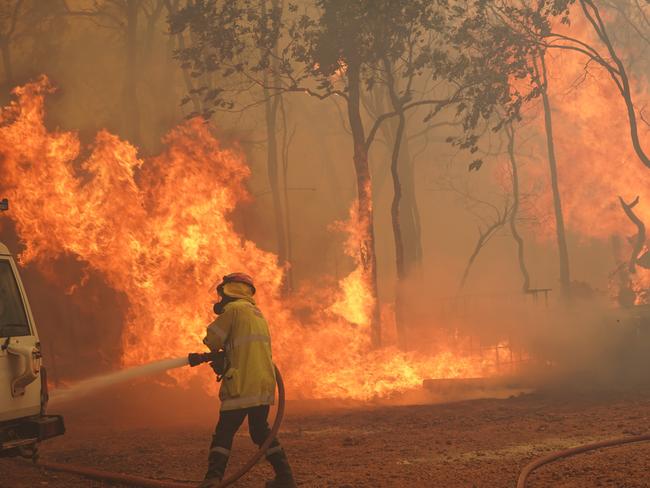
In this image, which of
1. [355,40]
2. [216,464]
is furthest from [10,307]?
[355,40]

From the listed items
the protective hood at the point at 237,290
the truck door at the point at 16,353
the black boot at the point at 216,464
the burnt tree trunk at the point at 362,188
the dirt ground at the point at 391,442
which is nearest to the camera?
the truck door at the point at 16,353

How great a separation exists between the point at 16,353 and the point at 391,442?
4.94 meters

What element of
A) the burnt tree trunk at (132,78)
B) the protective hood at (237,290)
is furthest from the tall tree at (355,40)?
the protective hood at (237,290)

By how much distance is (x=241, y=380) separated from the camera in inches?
262

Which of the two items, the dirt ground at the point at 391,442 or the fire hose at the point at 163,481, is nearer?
the fire hose at the point at 163,481

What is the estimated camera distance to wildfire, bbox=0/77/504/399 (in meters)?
15.3

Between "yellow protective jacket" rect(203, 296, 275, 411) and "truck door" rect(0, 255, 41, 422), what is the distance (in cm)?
146

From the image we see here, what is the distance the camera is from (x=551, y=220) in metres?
40.3

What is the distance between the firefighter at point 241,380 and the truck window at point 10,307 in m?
1.59

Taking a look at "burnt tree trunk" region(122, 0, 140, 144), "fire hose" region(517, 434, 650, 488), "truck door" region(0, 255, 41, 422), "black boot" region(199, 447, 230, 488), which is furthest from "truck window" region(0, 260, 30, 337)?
"burnt tree trunk" region(122, 0, 140, 144)

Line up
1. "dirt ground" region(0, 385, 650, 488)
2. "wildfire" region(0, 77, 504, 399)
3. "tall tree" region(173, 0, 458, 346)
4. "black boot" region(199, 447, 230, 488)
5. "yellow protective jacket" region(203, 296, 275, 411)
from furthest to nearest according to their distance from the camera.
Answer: "tall tree" region(173, 0, 458, 346), "wildfire" region(0, 77, 504, 399), "dirt ground" region(0, 385, 650, 488), "yellow protective jacket" region(203, 296, 275, 411), "black boot" region(199, 447, 230, 488)

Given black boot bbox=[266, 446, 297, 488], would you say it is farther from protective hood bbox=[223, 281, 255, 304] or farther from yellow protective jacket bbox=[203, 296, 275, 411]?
protective hood bbox=[223, 281, 255, 304]

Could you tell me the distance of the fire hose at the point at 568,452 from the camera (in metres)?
7.11

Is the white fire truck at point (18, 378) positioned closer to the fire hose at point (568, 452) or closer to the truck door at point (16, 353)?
the truck door at point (16, 353)
